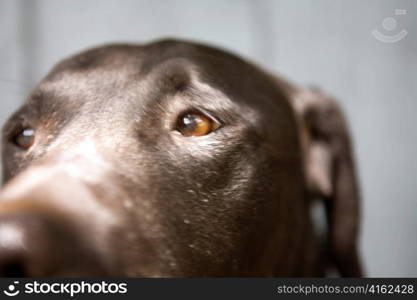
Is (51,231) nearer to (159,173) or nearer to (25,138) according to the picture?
(159,173)

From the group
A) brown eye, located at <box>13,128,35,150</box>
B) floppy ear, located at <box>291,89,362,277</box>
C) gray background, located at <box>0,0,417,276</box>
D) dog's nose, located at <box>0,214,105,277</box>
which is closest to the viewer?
dog's nose, located at <box>0,214,105,277</box>

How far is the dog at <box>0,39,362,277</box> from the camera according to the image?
868mm

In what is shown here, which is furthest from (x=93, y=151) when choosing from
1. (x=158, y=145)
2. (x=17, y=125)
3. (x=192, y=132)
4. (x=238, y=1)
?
(x=238, y=1)

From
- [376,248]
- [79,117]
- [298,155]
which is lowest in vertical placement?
[376,248]

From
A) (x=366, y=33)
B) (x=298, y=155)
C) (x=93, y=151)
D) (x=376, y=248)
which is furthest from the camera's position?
(x=376, y=248)

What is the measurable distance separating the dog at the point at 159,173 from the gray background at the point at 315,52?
0.53m

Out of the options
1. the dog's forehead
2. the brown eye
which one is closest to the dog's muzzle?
the dog's forehead

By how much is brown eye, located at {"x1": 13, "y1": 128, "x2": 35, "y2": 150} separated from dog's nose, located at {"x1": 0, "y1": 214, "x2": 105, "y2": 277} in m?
0.85

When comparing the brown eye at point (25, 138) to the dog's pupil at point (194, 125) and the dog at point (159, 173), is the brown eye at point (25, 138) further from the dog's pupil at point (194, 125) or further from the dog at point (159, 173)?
the dog's pupil at point (194, 125)

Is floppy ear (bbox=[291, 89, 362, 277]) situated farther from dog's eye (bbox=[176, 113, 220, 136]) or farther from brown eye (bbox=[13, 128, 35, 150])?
brown eye (bbox=[13, 128, 35, 150])

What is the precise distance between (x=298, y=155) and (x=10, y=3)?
68.0 inches

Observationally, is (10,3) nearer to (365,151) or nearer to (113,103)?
(113,103)

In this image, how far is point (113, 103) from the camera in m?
1.41

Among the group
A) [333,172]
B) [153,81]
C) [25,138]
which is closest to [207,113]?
[153,81]
